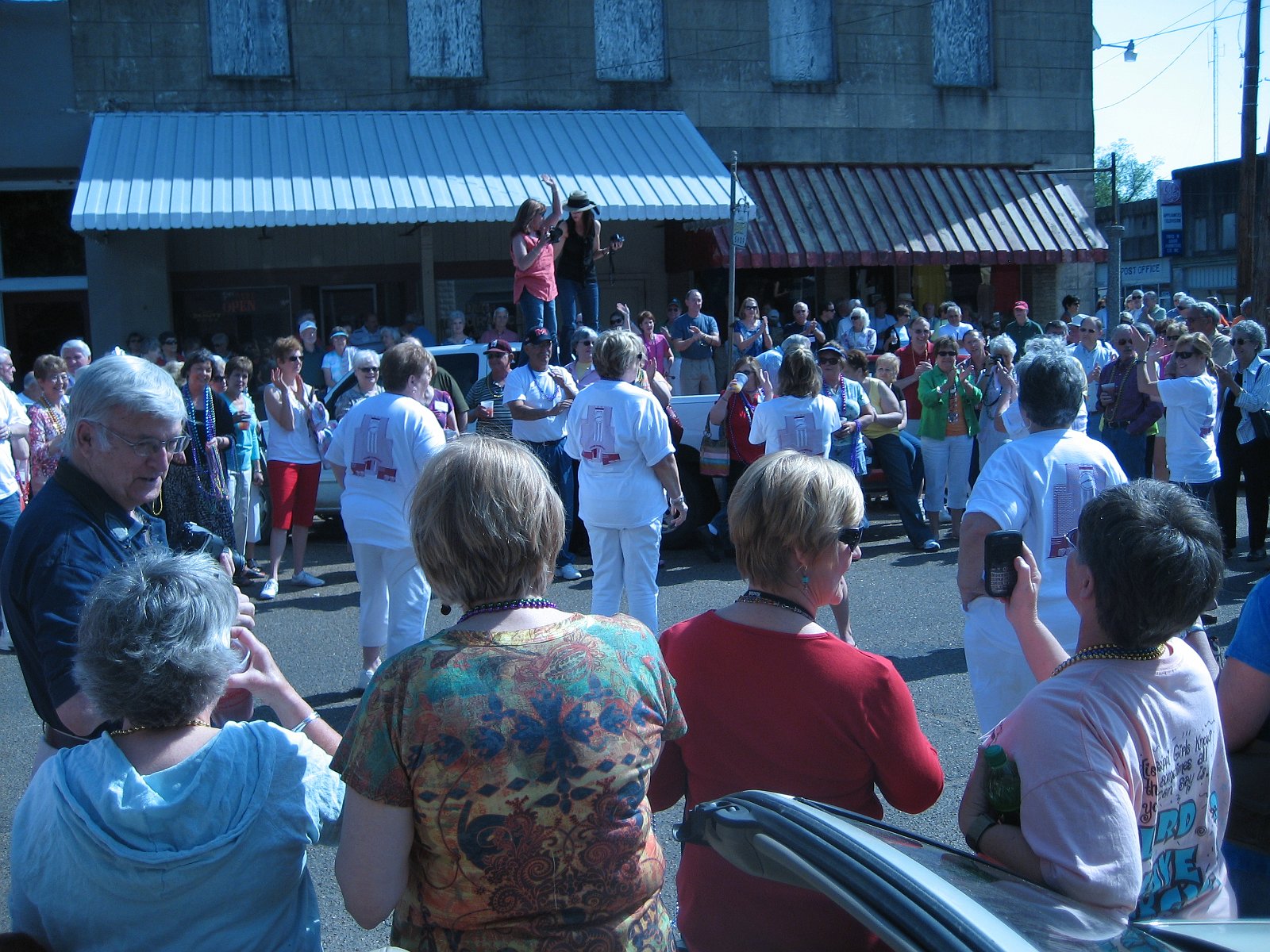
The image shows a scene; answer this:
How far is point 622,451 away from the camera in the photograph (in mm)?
6152

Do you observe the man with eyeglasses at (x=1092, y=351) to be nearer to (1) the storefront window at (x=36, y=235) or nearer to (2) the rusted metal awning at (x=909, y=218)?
(2) the rusted metal awning at (x=909, y=218)

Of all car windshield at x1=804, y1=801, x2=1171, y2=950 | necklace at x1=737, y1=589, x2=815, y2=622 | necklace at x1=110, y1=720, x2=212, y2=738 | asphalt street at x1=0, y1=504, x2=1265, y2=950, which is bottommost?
asphalt street at x1=0, y1=504, x2=1265, y2=950

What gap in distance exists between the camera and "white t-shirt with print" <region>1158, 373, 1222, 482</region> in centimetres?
856

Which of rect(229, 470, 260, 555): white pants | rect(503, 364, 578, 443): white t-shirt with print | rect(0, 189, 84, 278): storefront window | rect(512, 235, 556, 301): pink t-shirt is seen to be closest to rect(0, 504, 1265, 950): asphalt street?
rect(229, 470, 260, 555): white pants

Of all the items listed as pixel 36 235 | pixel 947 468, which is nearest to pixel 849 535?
pixel 947 468

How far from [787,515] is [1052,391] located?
5.87ft

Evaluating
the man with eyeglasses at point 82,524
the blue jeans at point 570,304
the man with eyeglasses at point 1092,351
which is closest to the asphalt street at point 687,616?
the man with eyeglasses at point 82,524

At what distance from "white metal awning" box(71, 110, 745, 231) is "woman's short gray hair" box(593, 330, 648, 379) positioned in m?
9.23

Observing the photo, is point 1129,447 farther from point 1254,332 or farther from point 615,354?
point 615,354

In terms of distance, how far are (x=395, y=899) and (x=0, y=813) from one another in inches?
145

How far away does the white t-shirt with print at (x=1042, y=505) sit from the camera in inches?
150

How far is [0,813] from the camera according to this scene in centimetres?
486

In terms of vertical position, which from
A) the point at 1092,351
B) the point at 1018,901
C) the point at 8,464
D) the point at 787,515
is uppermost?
the point at 1092,351

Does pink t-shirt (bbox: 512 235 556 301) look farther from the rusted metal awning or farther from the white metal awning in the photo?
the rusted metal awning
